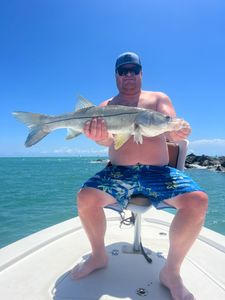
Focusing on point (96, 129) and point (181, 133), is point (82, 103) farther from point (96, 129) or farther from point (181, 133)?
point (181, 133)

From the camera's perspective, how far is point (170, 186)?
2.57 meters

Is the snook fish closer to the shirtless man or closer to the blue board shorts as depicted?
the shirtless man

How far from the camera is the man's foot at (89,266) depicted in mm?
2580

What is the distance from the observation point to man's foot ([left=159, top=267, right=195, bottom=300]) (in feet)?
7.32

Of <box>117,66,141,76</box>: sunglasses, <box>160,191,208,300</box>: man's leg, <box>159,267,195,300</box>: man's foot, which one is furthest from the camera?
<box>117,66,141,76</box>: sunglasses

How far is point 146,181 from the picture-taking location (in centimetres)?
265

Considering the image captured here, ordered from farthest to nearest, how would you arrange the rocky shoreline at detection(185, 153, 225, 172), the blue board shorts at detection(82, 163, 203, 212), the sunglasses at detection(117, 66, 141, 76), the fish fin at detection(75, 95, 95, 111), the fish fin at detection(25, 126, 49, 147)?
the rocky shoreline at detection(185, 153, 225, 172), the sunglasses at detection(117, 66, 141, 76), the fish fin at detection(75, 95, 95, 111), the fish fin at detection(25, 126, 49, 147), the blue board shorts at detection(82, 163, 203, 212)

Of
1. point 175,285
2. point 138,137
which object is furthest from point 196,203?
point 138,137

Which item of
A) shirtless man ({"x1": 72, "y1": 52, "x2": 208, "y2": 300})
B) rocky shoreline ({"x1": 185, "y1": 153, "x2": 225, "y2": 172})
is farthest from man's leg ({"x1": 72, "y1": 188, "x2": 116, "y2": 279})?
rocky shoreline ({"x1": 185, "y1": 153, "x2": 225, "y2": 172})

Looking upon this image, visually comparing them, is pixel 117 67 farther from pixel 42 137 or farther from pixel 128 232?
pixel 128 232

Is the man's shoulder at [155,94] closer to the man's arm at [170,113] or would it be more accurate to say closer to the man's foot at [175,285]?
the man's arm at [170,113]

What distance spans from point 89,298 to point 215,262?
1.41 meters

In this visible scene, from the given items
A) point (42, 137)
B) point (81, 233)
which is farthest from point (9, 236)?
point (42, 137)

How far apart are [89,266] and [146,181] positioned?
0.91 m
